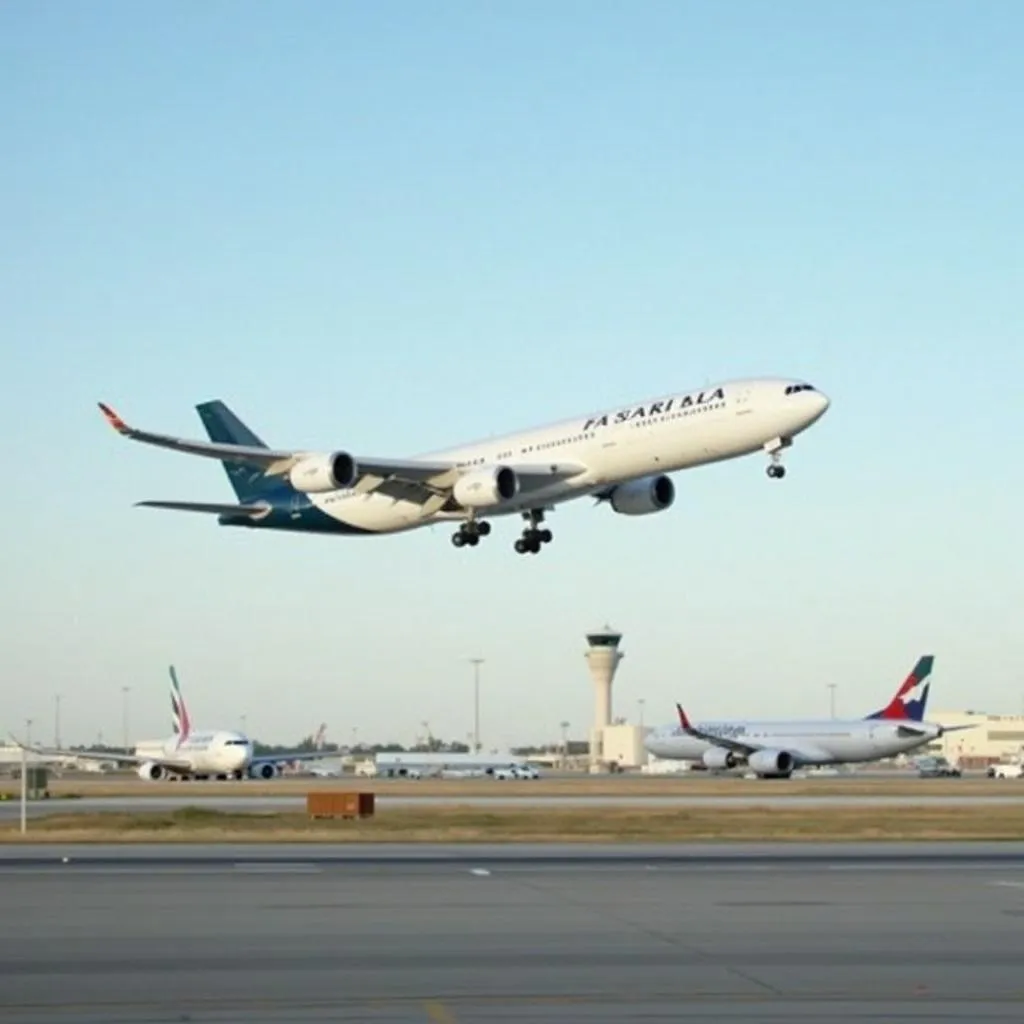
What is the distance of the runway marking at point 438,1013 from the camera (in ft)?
55.2

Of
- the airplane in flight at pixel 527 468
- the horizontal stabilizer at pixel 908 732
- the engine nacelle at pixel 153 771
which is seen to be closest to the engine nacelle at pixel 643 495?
the airplane in flight at pixel 527 468

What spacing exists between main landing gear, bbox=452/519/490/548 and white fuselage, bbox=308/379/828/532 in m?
0.41

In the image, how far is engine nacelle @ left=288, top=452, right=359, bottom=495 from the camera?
58594mm

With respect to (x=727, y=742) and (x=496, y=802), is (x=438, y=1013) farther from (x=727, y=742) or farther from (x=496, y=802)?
(x=727, y=742)

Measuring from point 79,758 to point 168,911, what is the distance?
349 feet

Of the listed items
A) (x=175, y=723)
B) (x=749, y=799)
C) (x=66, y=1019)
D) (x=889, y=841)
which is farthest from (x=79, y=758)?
(x=66, y=1019)

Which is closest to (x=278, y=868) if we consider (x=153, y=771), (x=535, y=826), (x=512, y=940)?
(x=512, y=940)

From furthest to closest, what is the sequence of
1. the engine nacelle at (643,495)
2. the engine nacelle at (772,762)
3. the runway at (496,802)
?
the engine nacelle at (772,762) < the runway at (496,802) < the engine nacelle at (643,495)

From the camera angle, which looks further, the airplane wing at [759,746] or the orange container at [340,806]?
the airplane wing at [759,746]

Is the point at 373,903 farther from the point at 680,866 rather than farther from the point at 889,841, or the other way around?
the point at 889,841

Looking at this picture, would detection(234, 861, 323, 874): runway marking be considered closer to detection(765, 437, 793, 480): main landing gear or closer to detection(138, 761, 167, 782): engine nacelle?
detection(765, 437, 793, 480): main landing gear

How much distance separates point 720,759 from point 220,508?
5307 cm

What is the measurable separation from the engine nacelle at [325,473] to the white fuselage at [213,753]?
186 feet

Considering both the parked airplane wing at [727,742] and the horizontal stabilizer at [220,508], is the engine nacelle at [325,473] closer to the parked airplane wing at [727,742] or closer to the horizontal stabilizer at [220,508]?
the horizontal stabilizer at [220,508]
